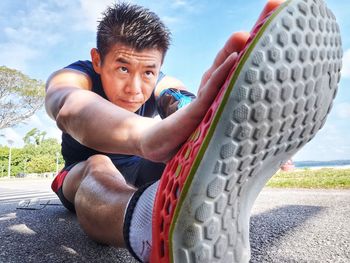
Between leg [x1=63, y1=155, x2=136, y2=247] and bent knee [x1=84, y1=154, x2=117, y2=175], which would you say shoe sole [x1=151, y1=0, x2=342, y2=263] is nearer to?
leg [x1=63, y1=155, x2=136, y2=247]

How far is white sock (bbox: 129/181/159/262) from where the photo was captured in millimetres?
561

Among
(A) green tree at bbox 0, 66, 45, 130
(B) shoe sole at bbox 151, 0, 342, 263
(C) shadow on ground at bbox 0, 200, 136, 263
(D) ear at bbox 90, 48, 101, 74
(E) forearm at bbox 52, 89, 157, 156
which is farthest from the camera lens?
(A) green tree at bbox 0, 66, 45, 130

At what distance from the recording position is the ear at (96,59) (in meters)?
1.13

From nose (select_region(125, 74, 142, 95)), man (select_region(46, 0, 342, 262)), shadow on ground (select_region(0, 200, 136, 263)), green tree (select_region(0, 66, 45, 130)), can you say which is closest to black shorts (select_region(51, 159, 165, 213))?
man (select_region(46, 0, 342, 262))

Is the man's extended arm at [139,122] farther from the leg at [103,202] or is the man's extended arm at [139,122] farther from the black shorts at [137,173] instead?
the black shorts at [137,173]

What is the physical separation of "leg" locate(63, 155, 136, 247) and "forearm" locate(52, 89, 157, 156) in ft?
0.55

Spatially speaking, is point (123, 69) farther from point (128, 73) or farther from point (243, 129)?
point (243, 129)

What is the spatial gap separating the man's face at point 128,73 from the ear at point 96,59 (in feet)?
0.15

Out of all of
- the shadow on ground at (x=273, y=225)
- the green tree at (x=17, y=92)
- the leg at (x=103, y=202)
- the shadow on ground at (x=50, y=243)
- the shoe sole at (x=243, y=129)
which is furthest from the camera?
the green tree at (x=17, y=92)

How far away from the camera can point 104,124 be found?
551 mm

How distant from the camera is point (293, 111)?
46 centimetres

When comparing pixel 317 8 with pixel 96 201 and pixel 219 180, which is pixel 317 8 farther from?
pixel 96 201

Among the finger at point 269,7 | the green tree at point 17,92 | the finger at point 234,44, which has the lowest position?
the green tree at point 17,92

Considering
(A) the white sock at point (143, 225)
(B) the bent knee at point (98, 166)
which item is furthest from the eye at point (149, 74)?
(A) the white sock at point (143, 225)
